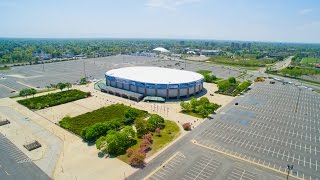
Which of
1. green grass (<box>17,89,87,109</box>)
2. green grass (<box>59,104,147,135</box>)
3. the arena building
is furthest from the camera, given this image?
the arena building

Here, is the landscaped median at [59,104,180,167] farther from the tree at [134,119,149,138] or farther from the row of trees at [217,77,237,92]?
the row of trees at [217,77,237,92]

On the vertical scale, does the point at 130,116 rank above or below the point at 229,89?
below

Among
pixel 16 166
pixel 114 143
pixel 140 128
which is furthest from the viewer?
pixel 140 128

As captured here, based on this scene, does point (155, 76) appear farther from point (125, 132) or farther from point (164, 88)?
point (125, 132)

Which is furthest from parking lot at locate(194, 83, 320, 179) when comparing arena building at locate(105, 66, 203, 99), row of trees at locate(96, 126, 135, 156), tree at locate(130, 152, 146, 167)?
arena building at locate(105, 66, 203, 99)

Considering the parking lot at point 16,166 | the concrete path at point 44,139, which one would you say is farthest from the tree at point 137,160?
the parking lot at point 16,166

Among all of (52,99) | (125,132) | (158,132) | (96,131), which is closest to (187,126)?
(158,132)

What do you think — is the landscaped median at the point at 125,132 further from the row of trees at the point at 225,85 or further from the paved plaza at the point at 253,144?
the row of trees at the point at 225,85
